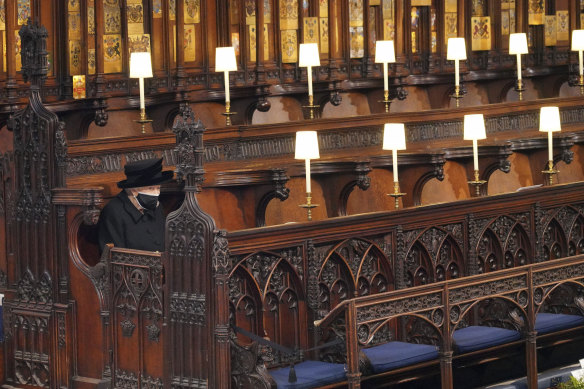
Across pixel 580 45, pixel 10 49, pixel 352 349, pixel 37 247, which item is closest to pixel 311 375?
pixel 352 349

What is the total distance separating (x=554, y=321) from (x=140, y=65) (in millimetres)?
4243

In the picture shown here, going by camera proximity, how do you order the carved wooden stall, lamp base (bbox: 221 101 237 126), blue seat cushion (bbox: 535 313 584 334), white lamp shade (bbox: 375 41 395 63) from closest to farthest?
the carved wooden stall → blue seat cushion (bbox: 535 313 584 334) → lamp base (bbox: 221 101 237 126) → white lamp shade (bbox: 375 41 395 63)

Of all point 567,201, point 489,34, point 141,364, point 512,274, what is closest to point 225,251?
point 141,364

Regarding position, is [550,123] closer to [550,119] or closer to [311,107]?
[550,119]

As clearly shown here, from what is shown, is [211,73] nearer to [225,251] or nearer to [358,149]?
[358,149]

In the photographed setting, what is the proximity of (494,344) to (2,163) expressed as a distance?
343cm

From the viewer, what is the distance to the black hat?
908cm

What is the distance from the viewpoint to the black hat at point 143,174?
9.08 meters

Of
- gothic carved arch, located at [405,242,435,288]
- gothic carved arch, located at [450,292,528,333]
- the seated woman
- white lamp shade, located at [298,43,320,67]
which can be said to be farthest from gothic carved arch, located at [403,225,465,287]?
white lamp shade, located at [298,43,320,67]

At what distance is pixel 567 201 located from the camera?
34.7ft

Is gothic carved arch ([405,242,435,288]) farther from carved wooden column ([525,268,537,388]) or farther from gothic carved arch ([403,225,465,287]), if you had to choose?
carved wooden column ([525,268,537,388])

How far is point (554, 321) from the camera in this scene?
31.5ft

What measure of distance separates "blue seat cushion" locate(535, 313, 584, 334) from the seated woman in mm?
2578

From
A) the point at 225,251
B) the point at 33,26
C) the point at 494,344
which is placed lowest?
the point at 494,344
